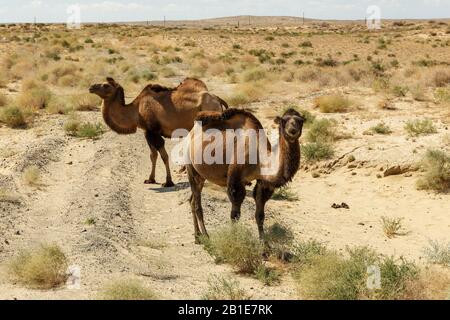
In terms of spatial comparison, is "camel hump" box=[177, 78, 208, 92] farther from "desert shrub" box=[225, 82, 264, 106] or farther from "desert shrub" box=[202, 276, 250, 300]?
"desert shrub" box=[225, 82, 264, 106]

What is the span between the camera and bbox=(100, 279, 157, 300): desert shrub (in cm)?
607

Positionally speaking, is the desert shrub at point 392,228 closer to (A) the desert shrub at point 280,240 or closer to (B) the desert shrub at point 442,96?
(A) the desert shrub at point 280,240

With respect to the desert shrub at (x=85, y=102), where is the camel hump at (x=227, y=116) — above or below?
above

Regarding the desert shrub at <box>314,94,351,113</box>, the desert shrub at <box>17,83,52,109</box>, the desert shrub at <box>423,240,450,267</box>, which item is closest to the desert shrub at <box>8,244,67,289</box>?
the desert shrub at <box>423,240,450,267</box>

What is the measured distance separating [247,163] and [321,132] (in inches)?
321

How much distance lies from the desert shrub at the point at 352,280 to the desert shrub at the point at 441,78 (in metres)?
18.2

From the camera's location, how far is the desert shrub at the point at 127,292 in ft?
19.9

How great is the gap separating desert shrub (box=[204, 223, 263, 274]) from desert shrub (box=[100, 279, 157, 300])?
153 centimetres

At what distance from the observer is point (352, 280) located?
21.5 ft

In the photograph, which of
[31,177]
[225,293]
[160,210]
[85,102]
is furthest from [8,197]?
[85,102]

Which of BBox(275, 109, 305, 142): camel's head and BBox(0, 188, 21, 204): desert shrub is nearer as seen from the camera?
BBox(275, 109, 305, 142): camel's head

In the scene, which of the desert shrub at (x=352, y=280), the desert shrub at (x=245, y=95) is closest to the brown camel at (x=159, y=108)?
the desert shrub at (x=352, y=280)
